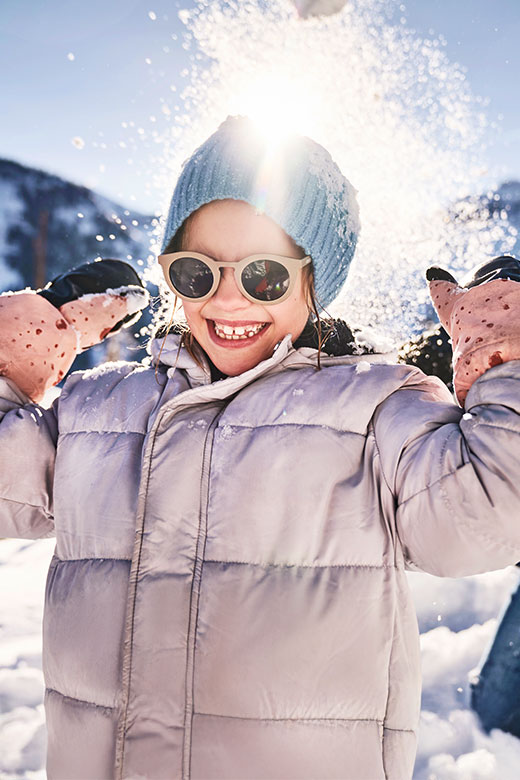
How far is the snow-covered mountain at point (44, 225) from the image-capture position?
391 cm

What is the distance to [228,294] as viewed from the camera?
1.11 meters

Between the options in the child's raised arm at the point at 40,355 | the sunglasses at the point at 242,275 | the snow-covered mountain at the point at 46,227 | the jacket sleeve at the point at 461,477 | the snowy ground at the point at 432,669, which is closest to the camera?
the jacket sleeve at the point at 461,477

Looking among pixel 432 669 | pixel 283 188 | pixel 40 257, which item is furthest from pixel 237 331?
pixel 40 257

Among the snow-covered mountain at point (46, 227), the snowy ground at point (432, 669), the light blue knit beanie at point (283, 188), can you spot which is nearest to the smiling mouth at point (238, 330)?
the light blue knit beanie at point (283, 188)

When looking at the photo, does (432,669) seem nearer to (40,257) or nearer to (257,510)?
(257,510)

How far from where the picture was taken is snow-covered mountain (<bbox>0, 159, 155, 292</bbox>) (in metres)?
3.91

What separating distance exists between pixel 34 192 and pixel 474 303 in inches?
155


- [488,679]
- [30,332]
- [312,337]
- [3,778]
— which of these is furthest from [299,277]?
[488,679]

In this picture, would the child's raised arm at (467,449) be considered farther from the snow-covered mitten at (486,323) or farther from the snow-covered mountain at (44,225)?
the snow-covered mountain at (44,225)

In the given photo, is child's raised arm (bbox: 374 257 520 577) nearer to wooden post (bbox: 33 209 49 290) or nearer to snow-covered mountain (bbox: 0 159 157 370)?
snow-covered mountain (bbox: 0 159 157 370)

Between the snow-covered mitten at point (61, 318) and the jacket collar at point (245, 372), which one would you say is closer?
the jacket collar at point (245, 372)

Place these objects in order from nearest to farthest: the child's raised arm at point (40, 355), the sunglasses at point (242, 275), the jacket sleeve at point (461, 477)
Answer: the jacket sleeve at point (461, 477) → the sunglasses at point (242, 275) → the child's raised arm at point (40, 355)

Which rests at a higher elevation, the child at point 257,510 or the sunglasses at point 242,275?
the sunglasses at point 242,275

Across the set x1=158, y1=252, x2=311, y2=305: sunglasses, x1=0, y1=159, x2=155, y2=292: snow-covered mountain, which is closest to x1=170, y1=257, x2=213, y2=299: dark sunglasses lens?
x1=158, y1=252, x2=311, y2=305: sunglasses
